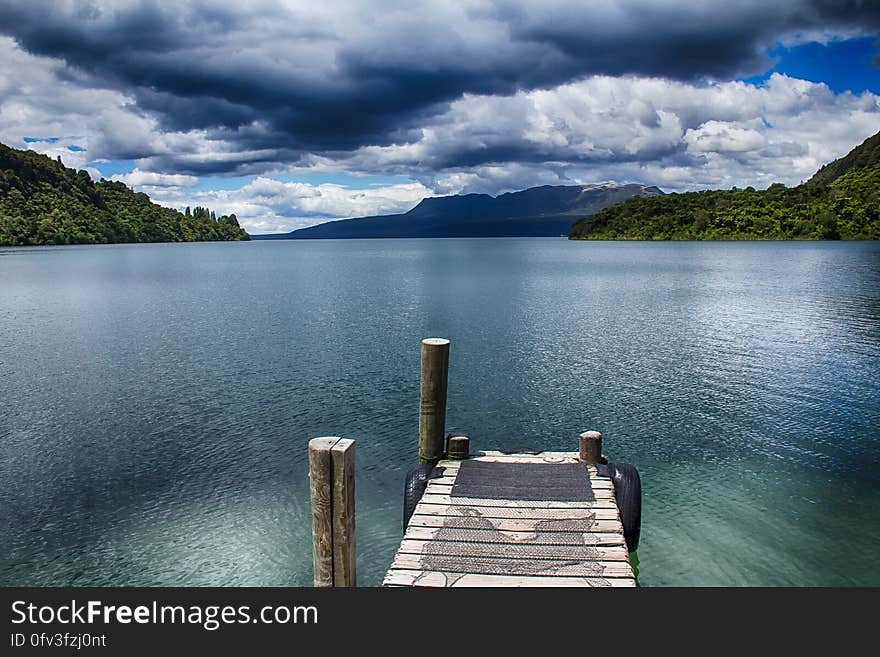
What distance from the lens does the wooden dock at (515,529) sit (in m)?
7.51

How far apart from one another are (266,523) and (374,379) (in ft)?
36.7

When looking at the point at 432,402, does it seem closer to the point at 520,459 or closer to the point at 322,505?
the point at 520,459

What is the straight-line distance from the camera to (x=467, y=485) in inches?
412

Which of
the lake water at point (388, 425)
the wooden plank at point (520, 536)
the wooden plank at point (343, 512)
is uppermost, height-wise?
the wooden plank at point (343, 512)

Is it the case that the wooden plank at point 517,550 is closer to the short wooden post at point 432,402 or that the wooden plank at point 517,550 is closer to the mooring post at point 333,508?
the mooring post at point 333,508

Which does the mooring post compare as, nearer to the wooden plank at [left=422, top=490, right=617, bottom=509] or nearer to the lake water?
the wooden plank at [left=422, top=490, right=617, bottom=509]

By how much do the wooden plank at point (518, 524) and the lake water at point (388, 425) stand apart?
79.4 inches

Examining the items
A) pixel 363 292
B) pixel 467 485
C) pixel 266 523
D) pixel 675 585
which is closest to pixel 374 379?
pixel 266 523

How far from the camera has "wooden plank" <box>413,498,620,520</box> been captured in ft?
30.2

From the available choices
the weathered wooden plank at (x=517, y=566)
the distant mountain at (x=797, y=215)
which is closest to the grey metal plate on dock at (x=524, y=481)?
the weathered wooden plank at (x=517, y=566)

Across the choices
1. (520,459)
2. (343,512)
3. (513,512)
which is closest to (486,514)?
(513,512)

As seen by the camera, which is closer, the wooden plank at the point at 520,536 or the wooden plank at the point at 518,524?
the wooden plank at the point at 520,536

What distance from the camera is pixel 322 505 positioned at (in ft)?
23.3

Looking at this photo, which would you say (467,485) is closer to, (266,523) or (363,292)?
(266,523)
